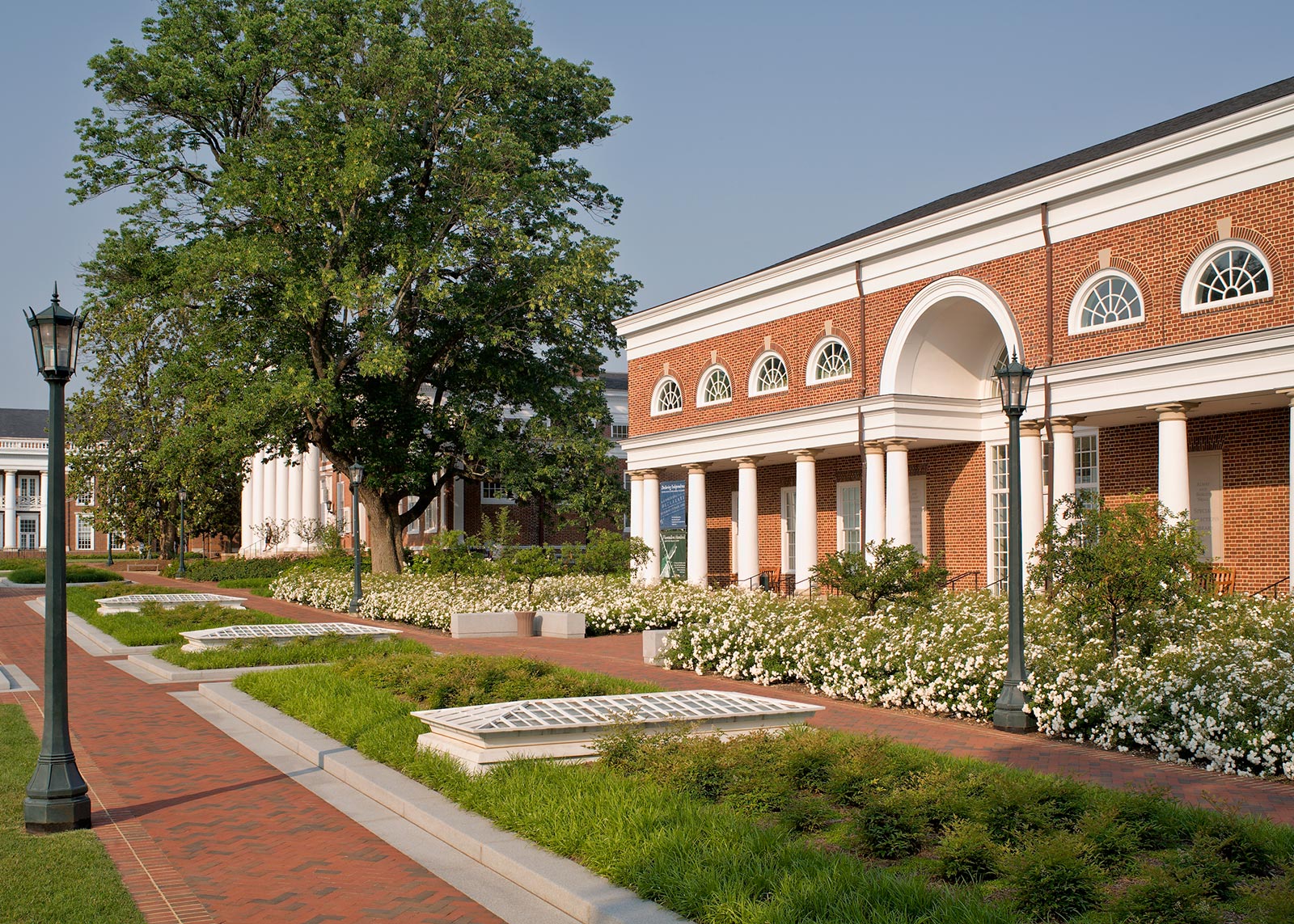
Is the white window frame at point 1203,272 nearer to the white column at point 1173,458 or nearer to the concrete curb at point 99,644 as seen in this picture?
the white column at point 1173,458

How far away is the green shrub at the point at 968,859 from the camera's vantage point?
6137mm

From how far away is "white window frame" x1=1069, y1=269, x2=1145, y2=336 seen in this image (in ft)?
62.2

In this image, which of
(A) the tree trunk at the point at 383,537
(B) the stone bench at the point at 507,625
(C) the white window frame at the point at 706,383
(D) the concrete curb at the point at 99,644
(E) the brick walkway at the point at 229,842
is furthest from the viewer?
(A) the tree trunk at the point at 383,537

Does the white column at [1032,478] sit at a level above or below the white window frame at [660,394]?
below

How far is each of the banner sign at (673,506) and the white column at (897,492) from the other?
33.0ft

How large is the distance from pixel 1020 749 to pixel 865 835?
4.75 m

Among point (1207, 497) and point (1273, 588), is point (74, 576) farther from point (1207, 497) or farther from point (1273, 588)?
point (1273, 588)

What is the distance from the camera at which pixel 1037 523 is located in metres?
20.5

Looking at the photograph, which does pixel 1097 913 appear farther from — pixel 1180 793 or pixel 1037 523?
pixel 1037 523

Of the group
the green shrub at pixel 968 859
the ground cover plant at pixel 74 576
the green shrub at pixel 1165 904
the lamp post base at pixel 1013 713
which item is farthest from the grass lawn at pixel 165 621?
the green shrub at pixel 1165 904

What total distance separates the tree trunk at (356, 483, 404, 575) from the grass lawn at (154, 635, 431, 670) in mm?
13773

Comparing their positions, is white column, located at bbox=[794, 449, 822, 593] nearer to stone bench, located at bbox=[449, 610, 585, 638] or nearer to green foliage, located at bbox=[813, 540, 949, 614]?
stone bench, located at bbox=[449, 610, 585, 638]

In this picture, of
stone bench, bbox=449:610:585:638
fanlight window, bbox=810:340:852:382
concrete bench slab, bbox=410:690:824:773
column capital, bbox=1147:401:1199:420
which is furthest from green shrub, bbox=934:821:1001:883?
fanlight window, bbox=810:340:852:382

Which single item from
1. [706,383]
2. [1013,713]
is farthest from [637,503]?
[1013,713]
